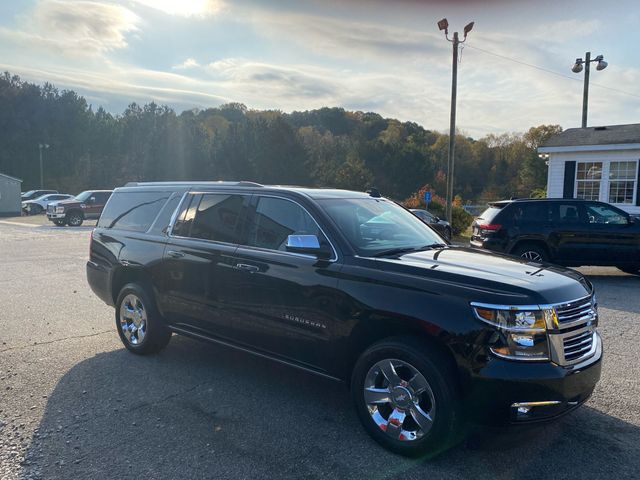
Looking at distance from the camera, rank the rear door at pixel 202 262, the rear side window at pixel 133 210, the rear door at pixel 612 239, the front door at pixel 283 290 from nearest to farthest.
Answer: the front door at pixel 283 290, the rear door at pixel 202 262, the rear side window at pixel 133 210, the rear door at pixel 612 239

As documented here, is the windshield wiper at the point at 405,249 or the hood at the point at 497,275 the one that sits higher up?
the windshield wiper at the point at 405,249

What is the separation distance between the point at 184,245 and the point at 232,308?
96cm

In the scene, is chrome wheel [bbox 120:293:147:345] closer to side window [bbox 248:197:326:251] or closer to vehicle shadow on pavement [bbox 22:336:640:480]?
vehicle shadow on pavement [bbox 22:336:640:480]

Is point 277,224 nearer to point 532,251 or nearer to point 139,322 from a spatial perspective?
point 139,322

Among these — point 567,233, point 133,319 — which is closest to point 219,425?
point 133,319

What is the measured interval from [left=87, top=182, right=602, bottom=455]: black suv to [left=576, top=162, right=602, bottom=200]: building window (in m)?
16.9

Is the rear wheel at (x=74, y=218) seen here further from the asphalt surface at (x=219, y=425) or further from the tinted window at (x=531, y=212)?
the tinted window at (x=531, y=212)

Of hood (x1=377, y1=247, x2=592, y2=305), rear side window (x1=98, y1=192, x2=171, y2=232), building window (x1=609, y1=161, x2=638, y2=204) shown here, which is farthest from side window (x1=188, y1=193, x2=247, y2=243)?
building window (x1=609, y1=161, x2=638, y2=204)

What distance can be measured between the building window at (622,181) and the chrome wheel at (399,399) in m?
18.4

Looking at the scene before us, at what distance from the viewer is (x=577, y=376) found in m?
3.41

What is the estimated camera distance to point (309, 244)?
13.3 ft

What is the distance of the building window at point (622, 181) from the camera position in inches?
731

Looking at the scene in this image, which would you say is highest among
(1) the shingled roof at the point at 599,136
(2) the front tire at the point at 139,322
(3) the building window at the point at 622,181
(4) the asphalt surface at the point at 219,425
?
(1) the shingled roof at the point at 599,136

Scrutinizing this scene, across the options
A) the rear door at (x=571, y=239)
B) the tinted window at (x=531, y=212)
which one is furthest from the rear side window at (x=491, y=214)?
the rear door at (x=571, y=239)
